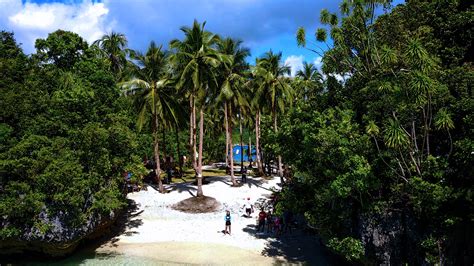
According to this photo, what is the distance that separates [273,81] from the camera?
39938 millimetres

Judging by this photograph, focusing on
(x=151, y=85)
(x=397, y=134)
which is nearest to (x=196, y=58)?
(x=151, y=85)

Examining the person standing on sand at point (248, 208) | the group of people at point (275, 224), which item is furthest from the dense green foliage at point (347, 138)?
the person standing on sand at point (248, 208)

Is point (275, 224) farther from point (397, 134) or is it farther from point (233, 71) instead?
point (233, 71)

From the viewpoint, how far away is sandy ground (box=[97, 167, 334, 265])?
21000mm

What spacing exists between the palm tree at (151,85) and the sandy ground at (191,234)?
14.2 ft

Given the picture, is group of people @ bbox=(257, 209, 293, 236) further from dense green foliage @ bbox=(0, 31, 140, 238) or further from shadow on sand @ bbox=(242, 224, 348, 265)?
dense green foliage @ bbox=(0, 31, 140, 238)

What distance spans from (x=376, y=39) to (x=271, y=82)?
19.4 metres

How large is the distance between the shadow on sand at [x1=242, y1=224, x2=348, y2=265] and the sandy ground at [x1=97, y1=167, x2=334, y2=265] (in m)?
0.13

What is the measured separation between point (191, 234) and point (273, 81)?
2124 cm

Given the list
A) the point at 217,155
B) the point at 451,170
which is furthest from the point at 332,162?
the point at 217,155

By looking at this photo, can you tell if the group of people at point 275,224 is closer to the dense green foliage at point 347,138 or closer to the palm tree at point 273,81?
the dense green foliage at point 347,138

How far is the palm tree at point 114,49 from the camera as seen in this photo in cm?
4675

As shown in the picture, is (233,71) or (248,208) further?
(233,71)

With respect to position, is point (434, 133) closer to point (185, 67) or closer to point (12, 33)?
point (185, 67)
